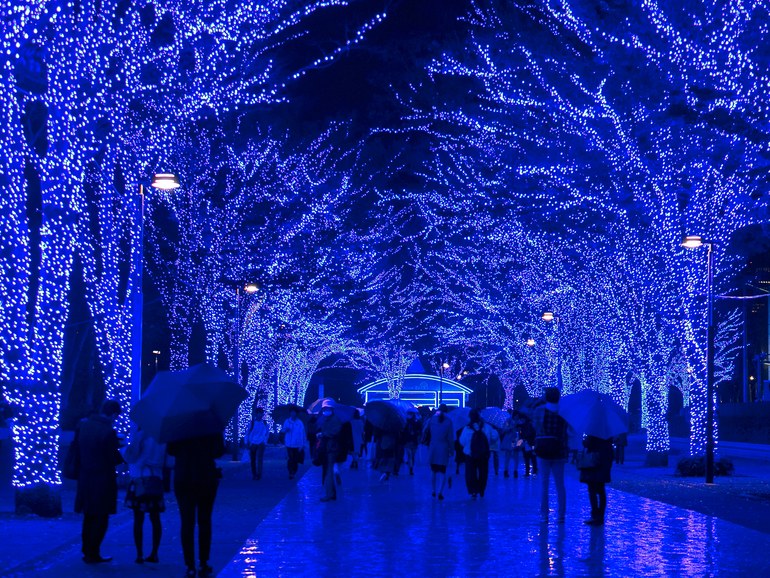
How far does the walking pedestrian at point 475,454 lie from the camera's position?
2250cm

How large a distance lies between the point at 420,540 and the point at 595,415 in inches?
151

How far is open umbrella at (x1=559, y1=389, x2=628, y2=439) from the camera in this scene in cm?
1769

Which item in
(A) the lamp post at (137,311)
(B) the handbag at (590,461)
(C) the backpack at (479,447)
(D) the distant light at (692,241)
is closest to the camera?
(B) the handbag at (590,461)

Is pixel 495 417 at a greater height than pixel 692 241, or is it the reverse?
pixel 692 241

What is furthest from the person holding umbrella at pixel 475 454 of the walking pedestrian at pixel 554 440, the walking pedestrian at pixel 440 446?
the walking pedestrian at pixel 554 440

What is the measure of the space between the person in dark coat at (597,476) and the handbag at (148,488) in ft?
20.9

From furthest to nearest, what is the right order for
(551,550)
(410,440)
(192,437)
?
(410,440)
(551,550)
(192,437)

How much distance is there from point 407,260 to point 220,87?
158 ft

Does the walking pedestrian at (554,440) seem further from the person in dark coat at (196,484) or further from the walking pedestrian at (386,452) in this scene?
the walking pedestrian at (386,452)

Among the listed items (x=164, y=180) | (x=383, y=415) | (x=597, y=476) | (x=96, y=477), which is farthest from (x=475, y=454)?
(x=96, y=477)

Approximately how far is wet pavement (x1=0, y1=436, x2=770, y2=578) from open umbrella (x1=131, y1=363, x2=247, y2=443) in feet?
4.51

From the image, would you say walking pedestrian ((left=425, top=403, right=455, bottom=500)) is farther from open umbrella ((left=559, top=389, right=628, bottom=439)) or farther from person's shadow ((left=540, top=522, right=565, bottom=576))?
person's shadow ((left=540, top=522, right=565, bottom=576))

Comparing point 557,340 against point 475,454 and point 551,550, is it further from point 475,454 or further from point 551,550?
point 551,550

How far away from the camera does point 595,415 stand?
58.7 ft
